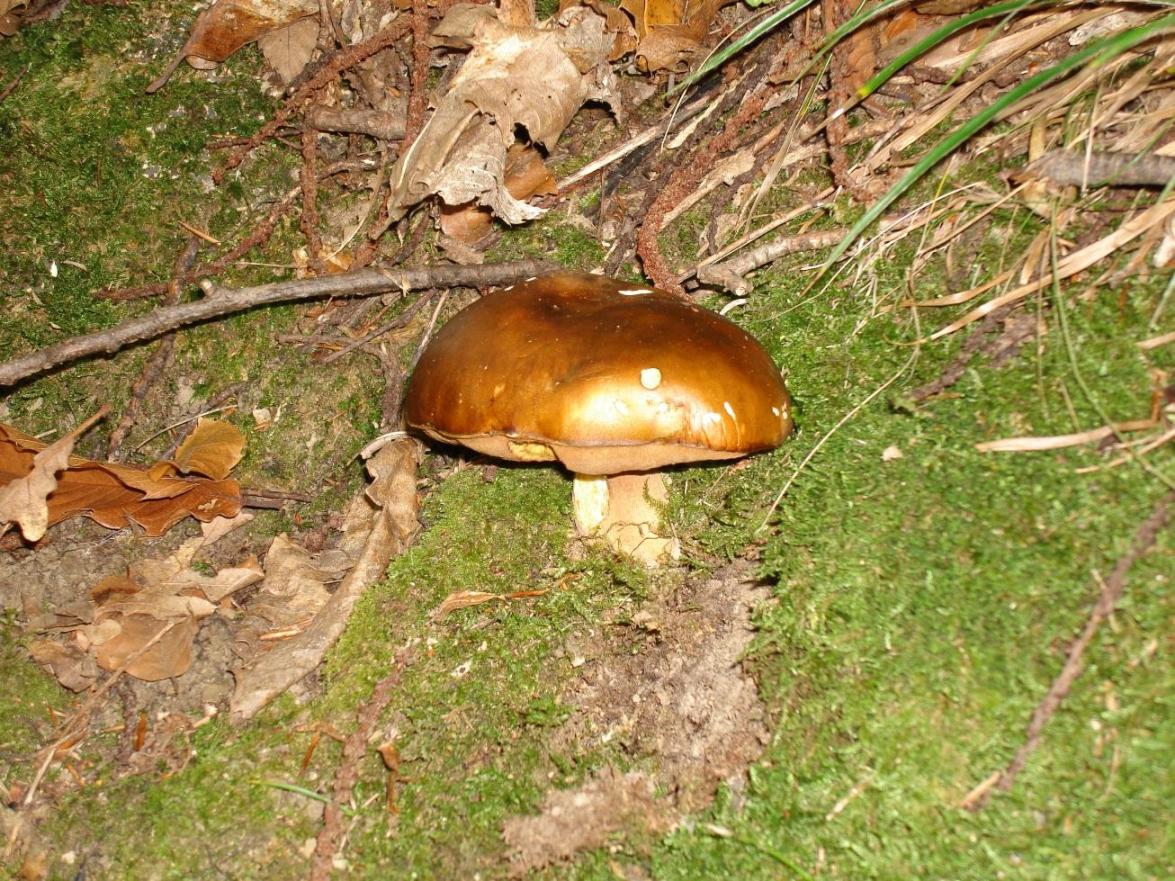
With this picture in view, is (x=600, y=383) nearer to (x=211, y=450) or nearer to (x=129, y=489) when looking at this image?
(x=211, y=450)

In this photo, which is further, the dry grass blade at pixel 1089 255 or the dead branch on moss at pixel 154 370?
the dead branch on moss at pixel 154 370

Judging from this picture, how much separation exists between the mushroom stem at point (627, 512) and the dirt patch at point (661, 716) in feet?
0.64

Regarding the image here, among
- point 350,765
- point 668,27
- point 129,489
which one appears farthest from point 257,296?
point 668,27

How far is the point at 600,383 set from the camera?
199 centimetres

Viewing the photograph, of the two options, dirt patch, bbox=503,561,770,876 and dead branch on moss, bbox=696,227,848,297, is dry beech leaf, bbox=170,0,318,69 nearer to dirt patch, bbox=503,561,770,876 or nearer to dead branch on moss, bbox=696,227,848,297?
dead branch on moss, bbox=696,227,848,297

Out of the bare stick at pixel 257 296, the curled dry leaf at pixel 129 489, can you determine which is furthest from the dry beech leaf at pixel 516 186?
the curled dry leaf at pixel 129 489

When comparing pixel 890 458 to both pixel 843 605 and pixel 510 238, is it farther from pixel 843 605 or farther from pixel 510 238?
pixel 510 238

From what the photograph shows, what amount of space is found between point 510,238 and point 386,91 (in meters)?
0.96

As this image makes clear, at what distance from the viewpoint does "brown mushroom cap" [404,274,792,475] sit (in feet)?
6.53

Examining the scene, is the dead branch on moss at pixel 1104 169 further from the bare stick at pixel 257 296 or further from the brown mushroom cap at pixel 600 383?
the bare stick at pixel 257 296

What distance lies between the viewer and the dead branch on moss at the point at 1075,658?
1.63m

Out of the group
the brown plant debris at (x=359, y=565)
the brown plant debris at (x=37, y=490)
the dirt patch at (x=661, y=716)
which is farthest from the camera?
the brown plant debris at (x=37, y=490)

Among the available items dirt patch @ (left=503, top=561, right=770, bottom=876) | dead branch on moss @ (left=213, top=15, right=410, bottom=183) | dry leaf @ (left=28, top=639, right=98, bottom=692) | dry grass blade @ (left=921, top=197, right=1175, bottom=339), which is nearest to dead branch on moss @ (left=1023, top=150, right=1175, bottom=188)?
dry grass blade @ (left=921, top=197, right=1175, bottom=339)

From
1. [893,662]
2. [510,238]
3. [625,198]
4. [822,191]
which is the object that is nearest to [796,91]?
[822,191]
